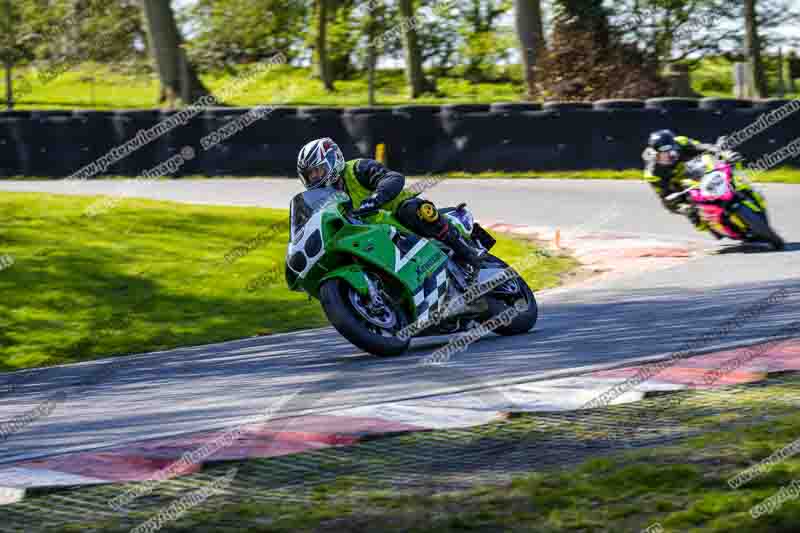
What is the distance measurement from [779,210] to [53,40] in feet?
102

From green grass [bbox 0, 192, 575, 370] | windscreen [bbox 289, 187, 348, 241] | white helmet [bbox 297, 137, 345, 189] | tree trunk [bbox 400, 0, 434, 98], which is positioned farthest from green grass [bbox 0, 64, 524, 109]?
windscreen [bbox 289, 187, 348, 241]

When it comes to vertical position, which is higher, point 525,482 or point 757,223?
point 525,482

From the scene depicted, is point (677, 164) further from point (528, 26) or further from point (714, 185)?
point (528, 26)

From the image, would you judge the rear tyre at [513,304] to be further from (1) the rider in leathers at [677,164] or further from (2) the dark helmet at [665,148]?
(2) the dark helmet at [665,148]

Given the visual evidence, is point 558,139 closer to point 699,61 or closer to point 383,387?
point 699,61

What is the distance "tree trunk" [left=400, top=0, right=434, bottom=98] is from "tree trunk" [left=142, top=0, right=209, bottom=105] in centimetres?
599

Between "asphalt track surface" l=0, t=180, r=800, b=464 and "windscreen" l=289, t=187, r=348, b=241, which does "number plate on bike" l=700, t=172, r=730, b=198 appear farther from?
"windscreen" l=289, t=187, r=348, b=241

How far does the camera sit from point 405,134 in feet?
76.0

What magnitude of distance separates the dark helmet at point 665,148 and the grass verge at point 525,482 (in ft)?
25.0

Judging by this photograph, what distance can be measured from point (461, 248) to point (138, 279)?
592 cm

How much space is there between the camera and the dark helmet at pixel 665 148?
14242 millimetres

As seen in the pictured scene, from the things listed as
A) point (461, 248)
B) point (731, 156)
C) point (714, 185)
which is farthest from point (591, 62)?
point (461, 248)

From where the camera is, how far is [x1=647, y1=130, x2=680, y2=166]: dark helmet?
46.7 ft

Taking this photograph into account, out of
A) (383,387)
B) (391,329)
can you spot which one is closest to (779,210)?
(391,329)
